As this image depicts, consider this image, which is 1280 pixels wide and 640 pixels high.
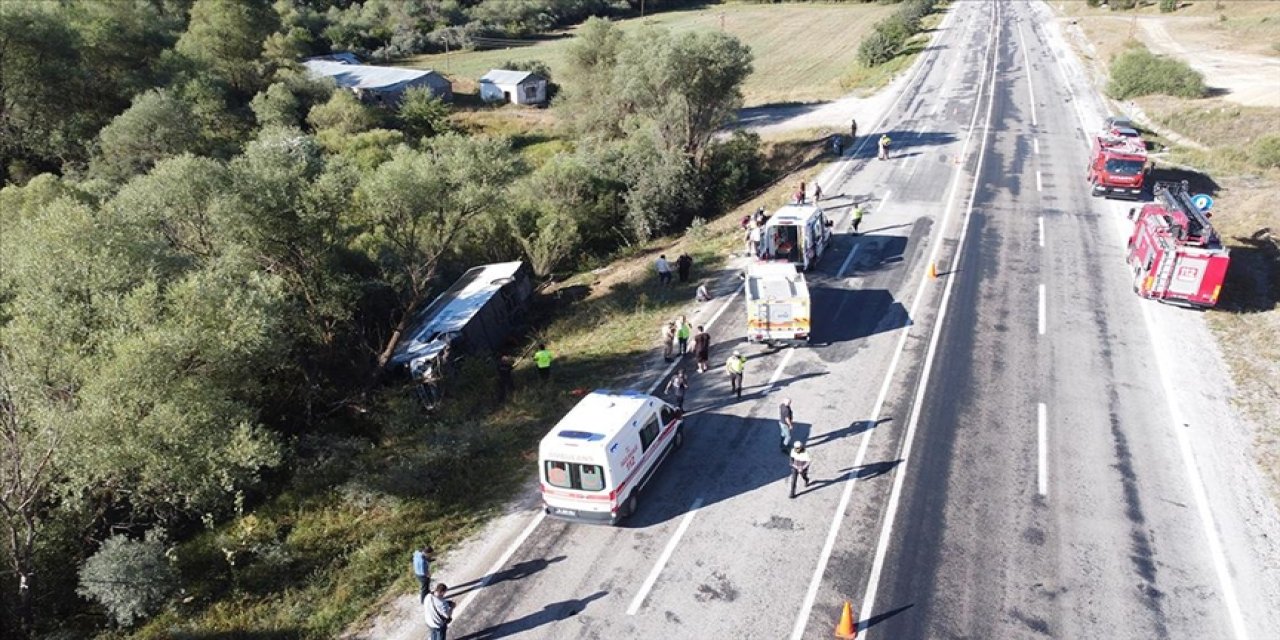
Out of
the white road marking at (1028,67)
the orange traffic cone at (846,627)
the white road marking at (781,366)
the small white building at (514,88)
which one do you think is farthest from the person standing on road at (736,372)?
the small white building at (514,88)

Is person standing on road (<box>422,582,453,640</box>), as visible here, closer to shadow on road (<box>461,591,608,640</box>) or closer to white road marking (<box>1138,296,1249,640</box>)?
shadow on road (<box>461,591,608,640</box>)

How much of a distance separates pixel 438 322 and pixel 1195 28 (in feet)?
281

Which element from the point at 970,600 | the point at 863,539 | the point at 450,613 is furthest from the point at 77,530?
the point at 970,600

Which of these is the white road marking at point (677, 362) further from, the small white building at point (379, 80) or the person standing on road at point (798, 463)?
the small white building at point (379, 80)

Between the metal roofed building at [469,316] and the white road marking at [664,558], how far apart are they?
38.9 ft

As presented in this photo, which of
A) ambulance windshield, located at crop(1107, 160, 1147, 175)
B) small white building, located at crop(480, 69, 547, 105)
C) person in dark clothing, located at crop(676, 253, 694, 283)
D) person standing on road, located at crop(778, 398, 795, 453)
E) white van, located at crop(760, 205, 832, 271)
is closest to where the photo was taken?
person standing on road, located at crop(778, 398, 795, 453)

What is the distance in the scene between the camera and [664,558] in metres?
14.3

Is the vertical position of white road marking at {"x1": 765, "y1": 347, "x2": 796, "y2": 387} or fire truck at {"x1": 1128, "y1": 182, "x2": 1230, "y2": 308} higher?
fire truck at {"x1": 1128, "y1": 182, "x2": 1230, "y2": 308}

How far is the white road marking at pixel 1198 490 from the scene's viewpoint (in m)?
12.6

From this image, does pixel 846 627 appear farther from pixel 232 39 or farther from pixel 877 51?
pixel 232 39

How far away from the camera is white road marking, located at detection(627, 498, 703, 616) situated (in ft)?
43.4

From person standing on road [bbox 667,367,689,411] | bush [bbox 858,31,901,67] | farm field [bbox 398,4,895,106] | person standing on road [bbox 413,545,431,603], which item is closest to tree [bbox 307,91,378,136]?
farm field [bbox 398,4,895,106]

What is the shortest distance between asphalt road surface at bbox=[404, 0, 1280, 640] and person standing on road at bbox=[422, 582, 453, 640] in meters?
0.74

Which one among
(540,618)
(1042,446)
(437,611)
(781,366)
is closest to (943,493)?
(1042,446)
